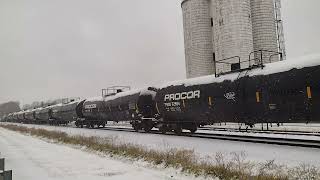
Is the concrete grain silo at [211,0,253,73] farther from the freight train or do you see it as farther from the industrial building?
the freight train

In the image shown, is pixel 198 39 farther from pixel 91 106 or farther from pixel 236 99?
pixel 236 99

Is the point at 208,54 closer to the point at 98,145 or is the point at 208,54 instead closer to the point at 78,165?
the point at 98,145

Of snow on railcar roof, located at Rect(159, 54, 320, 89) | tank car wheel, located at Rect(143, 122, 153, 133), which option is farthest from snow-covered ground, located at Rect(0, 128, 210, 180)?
tank car wheel, located at Rect(143, 122, 153, 133)

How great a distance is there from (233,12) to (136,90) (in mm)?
30774

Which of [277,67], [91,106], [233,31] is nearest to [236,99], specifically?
[277,67]

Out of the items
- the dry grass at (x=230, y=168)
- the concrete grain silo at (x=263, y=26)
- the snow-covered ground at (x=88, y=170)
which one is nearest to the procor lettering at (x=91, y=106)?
the snow-covered ground at (x=88, y=170)

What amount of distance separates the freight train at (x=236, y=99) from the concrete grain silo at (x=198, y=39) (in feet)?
100

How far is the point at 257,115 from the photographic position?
683 inches

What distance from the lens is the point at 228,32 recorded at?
55656 mm

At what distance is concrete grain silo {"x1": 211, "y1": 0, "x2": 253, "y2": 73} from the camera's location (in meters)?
54.4

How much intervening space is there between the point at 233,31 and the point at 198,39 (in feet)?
26.1

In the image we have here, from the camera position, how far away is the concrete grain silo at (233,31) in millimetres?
54438

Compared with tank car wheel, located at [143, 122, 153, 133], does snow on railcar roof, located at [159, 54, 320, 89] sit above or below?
above

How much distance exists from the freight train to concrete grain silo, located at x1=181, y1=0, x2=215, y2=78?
30.5 meters
